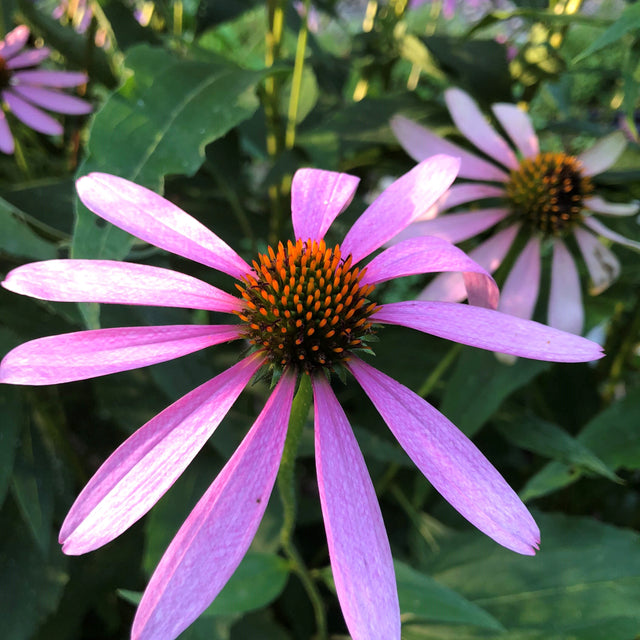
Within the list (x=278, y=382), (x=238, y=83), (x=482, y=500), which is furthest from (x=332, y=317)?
(x=238, y=83)

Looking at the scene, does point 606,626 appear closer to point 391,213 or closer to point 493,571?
point 493,571

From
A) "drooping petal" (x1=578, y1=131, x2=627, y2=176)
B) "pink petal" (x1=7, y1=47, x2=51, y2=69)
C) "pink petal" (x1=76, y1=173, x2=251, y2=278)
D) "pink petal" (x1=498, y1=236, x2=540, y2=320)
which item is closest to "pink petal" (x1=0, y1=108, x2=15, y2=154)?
"pink petal" (x1=7, y1=47, x2=51, y2=69)

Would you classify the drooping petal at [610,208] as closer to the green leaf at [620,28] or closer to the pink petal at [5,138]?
the green leaf at [620,28]

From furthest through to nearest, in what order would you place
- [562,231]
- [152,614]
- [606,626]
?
[562,231] < [606,626] < [152,614]

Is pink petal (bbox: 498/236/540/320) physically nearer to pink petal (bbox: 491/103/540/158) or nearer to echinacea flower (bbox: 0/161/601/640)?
pink petal (bbox: 491/103/540/158)

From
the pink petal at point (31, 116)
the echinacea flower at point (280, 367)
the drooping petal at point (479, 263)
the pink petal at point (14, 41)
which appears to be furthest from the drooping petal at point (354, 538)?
the pink petal at point (14, 41)

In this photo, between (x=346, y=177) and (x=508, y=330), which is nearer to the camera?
(x=508, y=330)

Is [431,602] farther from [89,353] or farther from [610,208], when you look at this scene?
[610,208]
